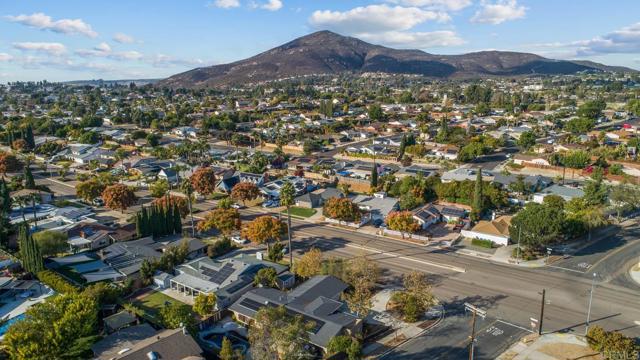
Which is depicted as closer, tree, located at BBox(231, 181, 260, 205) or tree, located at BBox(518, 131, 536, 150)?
tree, located at BBox(231, 181, 260, 205)

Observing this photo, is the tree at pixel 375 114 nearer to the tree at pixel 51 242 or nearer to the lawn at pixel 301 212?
the lawn at pixel 301 212

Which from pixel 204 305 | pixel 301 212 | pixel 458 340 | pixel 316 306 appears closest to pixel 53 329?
pixel 204 305

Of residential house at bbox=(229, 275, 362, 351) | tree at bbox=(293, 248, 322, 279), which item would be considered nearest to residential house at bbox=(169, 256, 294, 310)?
tree at bbox=(293, 248, 322, 279)

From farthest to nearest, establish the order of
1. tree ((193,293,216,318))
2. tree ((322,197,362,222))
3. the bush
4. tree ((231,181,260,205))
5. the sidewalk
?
1. tree ((231,181,260,205))
2. tree ((322,197,362,222))
3. the bush
4. tree ((193,293,216,318))
5. the sidewalk

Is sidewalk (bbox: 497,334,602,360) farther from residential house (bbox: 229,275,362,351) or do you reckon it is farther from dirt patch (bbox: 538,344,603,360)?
residential house (bbox: 229,275,362,351)

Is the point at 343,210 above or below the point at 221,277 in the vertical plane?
above

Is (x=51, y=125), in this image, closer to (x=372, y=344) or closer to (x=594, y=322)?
(x=372, y=344)

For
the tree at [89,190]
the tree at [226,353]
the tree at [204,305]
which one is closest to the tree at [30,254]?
the tree at [204,305]

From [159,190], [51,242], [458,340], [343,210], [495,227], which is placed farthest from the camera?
[159,190]

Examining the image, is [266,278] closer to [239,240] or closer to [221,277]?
[221,277]
